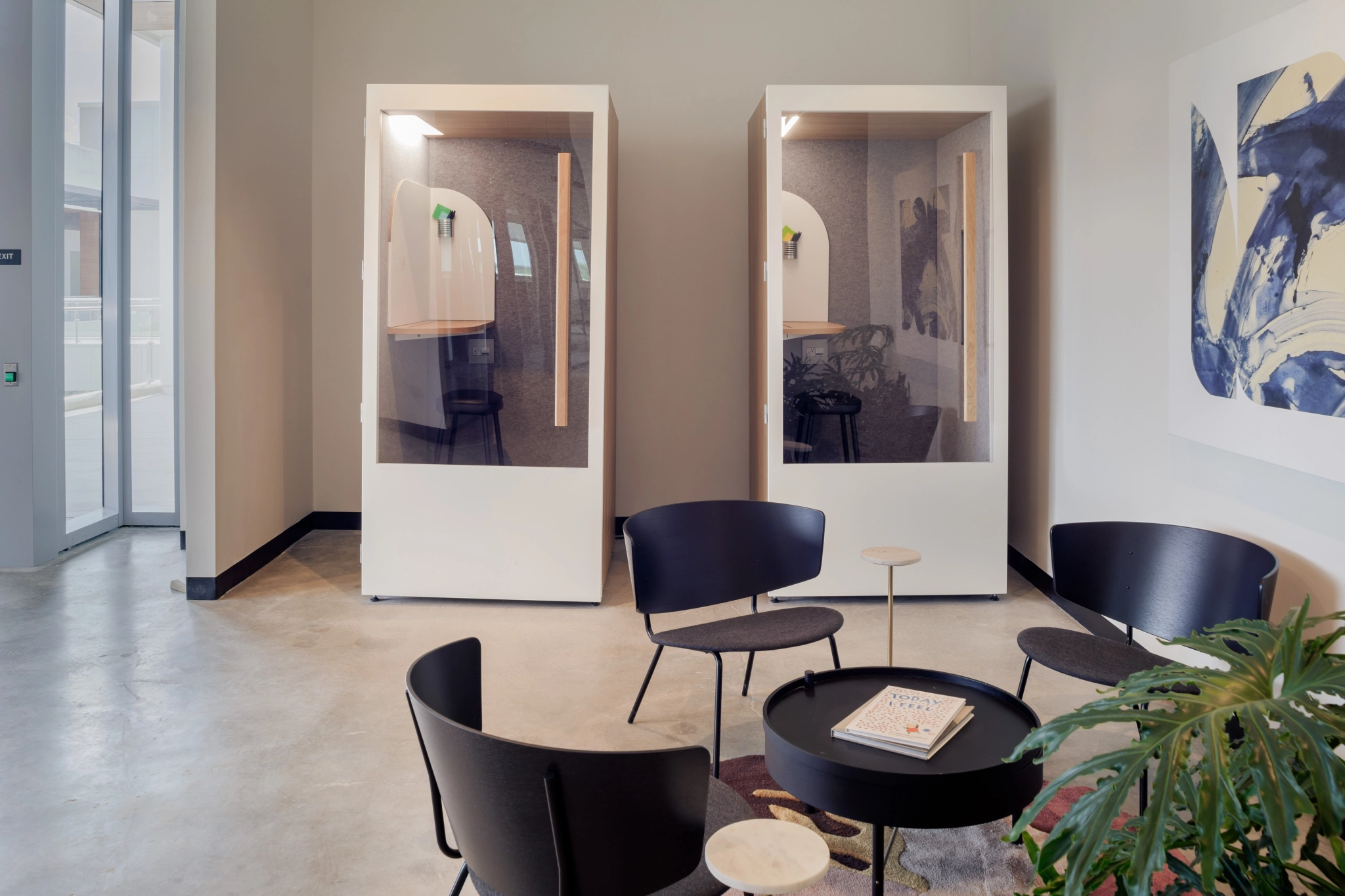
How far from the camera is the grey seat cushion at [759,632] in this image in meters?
2.94

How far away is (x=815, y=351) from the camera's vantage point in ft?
15.4

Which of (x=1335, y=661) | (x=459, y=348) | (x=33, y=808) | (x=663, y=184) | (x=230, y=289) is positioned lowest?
(x=33, y=808)

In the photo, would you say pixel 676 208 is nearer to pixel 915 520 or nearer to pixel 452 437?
pixel 452 437

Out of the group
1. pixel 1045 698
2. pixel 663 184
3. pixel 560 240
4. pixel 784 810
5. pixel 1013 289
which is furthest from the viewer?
pixel 663 184

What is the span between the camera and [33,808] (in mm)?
2711

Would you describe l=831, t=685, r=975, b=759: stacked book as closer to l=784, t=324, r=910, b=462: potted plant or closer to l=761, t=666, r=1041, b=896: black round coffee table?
l=761, t=666, r=1041, b=896: black round coffee table

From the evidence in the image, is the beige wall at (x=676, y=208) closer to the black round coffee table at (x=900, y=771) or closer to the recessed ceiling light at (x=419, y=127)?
the recessed ceiling light at (x=419, y=127)

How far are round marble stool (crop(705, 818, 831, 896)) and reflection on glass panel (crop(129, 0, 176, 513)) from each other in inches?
226

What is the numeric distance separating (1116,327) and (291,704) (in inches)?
136

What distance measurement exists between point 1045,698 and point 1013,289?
256cm

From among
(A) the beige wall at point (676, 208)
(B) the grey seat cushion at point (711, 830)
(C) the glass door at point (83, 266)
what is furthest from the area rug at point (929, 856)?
(C) the glass door at point (83, 266)

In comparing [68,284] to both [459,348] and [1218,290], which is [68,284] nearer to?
[459,348]

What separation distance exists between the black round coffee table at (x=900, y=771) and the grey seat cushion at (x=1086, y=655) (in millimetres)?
393

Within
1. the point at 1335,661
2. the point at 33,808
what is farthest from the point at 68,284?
the point at 1335,661
